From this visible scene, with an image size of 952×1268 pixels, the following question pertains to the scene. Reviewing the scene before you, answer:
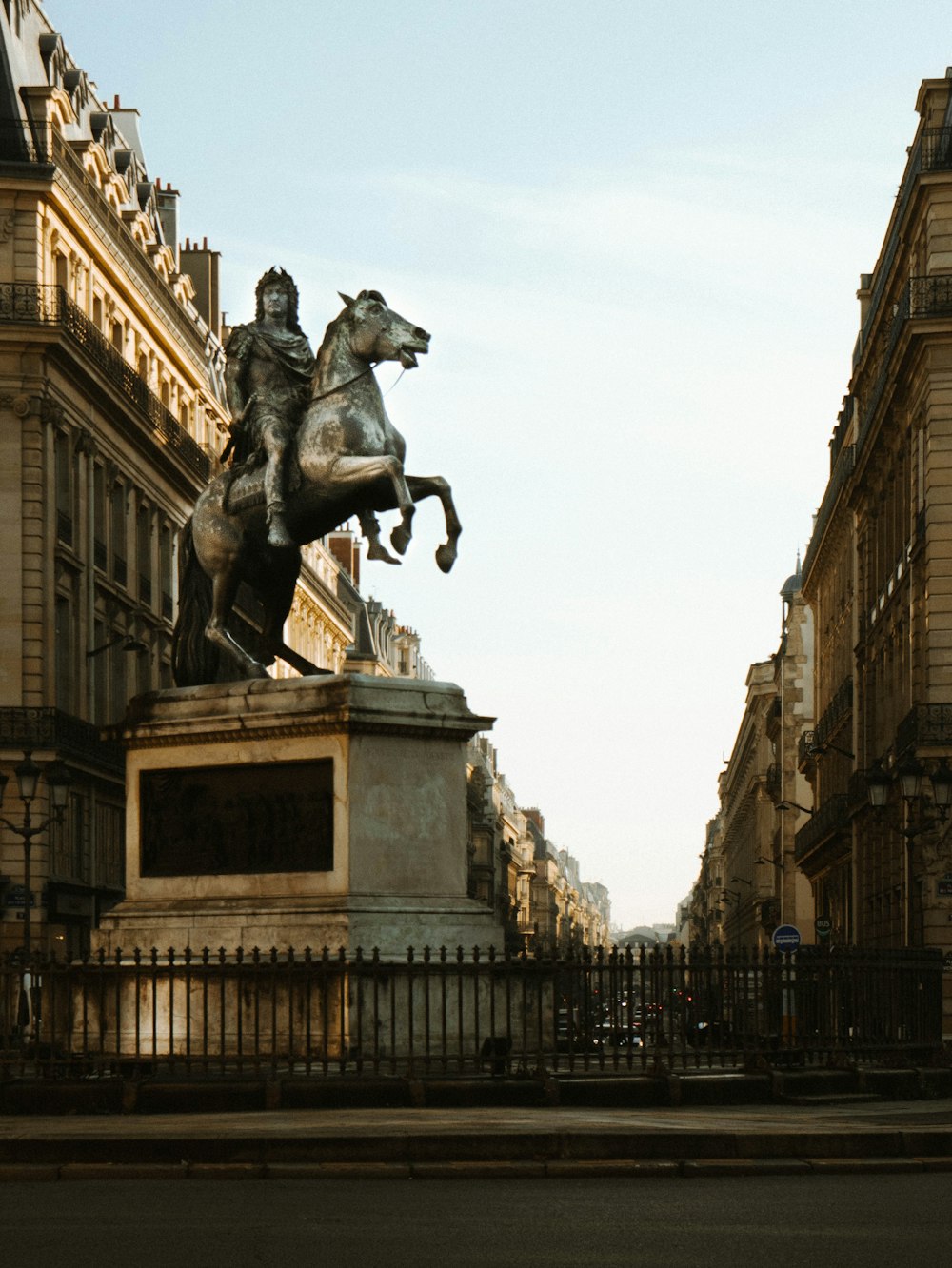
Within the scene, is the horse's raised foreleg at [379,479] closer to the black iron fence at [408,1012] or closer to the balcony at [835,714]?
the black iron fence at [408,1012]

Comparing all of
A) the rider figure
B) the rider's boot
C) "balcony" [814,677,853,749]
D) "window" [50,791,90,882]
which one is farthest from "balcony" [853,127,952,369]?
the rider's boot

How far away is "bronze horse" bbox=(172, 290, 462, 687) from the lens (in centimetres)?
1959

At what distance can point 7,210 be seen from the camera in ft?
171

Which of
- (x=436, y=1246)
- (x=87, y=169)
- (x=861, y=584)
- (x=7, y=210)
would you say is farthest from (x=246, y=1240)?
(x=861, y=584)

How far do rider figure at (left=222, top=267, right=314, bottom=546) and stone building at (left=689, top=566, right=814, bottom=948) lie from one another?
201 feet

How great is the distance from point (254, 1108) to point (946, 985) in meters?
30.2

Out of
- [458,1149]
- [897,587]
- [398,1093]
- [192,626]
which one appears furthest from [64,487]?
[458,1149]

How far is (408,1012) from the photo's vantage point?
17609 millimetres

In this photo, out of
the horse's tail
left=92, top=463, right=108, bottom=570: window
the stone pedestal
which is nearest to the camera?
the stone pedestal

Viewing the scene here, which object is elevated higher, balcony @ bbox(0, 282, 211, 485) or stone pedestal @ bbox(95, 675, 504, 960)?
balcony @ bbox(0, 282, 211, 485)

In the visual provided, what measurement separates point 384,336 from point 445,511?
1.49 m

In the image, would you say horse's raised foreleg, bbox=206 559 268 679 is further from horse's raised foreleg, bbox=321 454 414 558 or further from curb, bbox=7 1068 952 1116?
curb, bbox=7 1068 952 1116

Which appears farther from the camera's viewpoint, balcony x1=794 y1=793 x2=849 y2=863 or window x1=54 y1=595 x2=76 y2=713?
balcony x1=794 y1=793 x2=849 y2=863

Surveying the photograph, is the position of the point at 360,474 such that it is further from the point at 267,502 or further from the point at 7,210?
the point at 7,210
